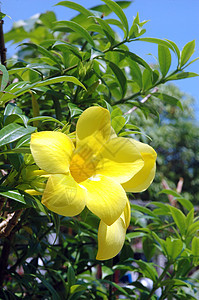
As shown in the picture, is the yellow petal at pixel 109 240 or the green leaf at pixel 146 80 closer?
the yellow petal at pixel 109 240

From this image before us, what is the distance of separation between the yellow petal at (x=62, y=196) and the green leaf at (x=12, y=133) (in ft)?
0.32

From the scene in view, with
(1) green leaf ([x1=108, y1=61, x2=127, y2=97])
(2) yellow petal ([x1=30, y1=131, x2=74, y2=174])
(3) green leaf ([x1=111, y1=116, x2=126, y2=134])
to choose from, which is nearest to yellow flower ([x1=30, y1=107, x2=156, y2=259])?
(2) yellow petal ([x1=30, y1=131, x2=74, y2=174])

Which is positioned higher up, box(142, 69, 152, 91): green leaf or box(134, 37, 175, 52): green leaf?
box(134, 37, 175, 52): green leaf

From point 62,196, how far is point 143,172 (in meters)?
0.13

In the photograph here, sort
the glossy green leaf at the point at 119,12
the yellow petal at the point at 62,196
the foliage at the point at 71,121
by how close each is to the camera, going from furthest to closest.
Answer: the glossy green leaf at the point at 119,12
the foliage at the point at 71,121
the yellow petal at the point at 62,196

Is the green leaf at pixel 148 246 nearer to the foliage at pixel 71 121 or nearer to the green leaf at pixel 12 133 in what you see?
the foliage at pixel 71 121

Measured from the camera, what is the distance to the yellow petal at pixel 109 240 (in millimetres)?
364

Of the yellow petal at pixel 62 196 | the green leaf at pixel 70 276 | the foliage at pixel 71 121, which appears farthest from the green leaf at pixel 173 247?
the yellow petal at pixel 62 196

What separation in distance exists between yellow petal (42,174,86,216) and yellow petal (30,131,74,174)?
0.01m

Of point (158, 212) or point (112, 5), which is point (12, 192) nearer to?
point (112, 5)

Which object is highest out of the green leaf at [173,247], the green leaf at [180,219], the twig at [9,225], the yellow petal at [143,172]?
the yellow petal at [143,172]

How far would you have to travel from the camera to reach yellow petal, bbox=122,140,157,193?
41 centimetres

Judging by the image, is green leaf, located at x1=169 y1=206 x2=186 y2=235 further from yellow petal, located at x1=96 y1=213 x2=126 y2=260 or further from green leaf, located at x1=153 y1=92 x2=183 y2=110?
yellow petal, located at x1=96 y1=213 x2=126 y2=260

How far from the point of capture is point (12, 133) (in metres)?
0.42
